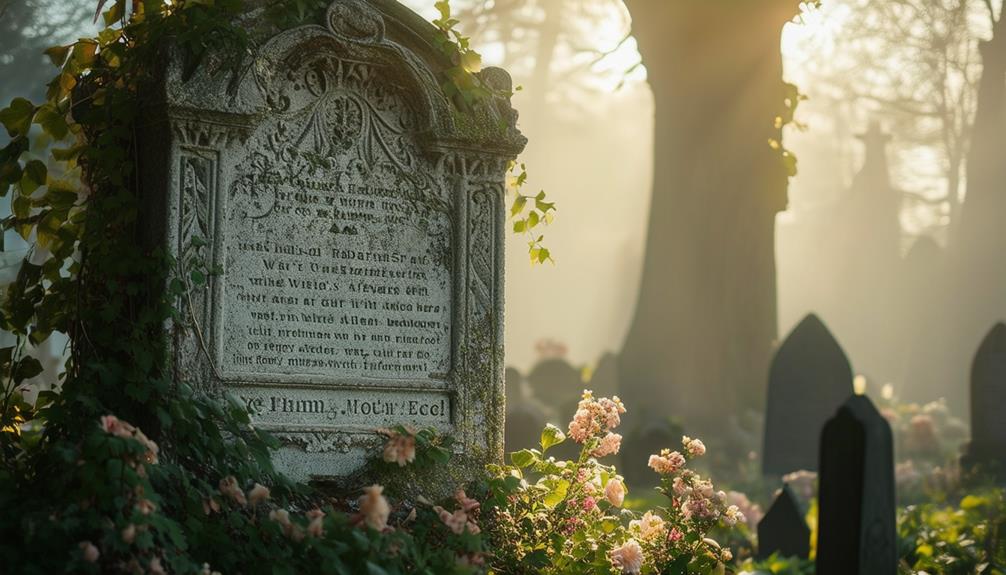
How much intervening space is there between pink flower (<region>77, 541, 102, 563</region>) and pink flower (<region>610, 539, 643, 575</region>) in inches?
88.7

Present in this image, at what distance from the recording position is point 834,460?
3.94 meters

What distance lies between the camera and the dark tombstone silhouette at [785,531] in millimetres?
8117

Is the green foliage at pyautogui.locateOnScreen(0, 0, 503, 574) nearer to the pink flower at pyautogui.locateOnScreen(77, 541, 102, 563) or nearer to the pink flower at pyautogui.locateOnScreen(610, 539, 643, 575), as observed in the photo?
the pink flower at pyautogui.locateOnScreen(77, 541, 102, 563)

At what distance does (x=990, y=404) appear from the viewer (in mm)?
12227

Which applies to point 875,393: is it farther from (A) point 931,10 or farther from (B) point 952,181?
(B) point 952,181

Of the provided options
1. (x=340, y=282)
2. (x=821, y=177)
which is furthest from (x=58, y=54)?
(x=821, y=177)

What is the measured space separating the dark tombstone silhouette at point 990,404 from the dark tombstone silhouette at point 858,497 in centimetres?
898

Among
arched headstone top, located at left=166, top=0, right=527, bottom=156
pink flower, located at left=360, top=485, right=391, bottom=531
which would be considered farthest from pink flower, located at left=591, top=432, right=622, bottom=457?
pink flower, located at left=360, top=485, right=391, bottom=531

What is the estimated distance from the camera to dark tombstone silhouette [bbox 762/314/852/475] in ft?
46.1

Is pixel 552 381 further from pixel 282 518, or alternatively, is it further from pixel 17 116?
pixel 282 518

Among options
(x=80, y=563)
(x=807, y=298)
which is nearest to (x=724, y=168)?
(x=80, y=563)

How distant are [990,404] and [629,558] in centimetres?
854

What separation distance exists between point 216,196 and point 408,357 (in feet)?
3.85

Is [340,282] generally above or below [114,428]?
above
